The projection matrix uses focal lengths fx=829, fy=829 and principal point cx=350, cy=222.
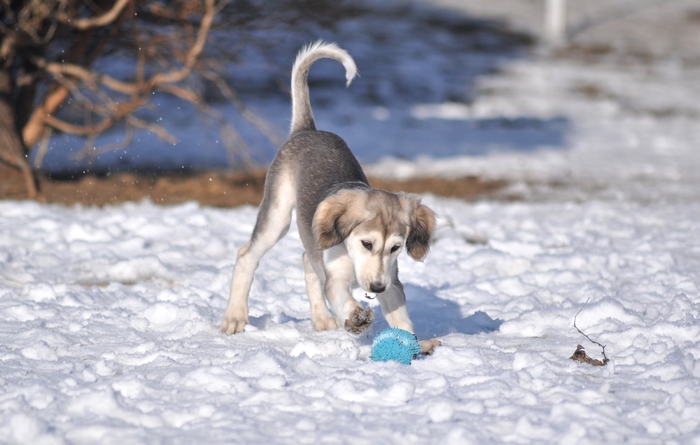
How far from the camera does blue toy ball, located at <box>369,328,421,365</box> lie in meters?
4.12

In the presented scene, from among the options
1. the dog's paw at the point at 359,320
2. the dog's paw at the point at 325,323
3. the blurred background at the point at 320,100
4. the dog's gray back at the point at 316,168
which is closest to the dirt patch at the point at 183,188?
the blurred background at the point at 320,100

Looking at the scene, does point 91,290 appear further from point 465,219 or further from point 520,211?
Answer: point 520,211

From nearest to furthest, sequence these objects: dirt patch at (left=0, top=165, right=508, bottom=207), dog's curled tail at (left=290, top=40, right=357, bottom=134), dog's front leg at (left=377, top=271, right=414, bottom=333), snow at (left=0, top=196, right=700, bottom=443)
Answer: snow at (left=0, top=196, right=700, bottom=443), dog's front leg at (left=377, top=271, right=414, bottom=333), dog's curled tail at (left=290, top=40, right=357, bottom=134), dirt patch at (left=0, top=165, right=508, bottom=207)

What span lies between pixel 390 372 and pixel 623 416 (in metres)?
1.08

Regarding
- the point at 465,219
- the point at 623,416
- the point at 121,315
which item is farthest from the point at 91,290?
the point at 465,219

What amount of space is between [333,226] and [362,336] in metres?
0.79

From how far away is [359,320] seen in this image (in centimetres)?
420

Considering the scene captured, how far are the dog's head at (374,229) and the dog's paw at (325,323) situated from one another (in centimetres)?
72

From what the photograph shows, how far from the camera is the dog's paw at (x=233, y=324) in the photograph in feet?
16.0

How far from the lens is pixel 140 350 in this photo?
4430mm

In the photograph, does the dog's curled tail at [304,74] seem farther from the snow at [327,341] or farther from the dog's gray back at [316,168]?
the snow at [327,341]

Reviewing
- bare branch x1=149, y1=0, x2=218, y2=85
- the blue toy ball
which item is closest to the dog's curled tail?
the blue toy ball

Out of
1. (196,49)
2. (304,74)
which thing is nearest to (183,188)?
(196,49)

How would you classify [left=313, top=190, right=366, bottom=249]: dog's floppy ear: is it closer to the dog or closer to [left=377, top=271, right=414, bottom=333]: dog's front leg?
the dog
